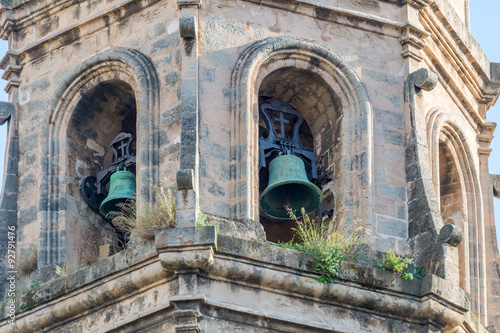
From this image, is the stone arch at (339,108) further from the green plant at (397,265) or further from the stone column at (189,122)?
the green plant at (397,265)

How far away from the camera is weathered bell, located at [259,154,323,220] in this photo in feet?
83.7

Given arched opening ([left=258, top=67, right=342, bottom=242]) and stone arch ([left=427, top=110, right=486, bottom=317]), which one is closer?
arched opening ([left=258, top=67, right=342, bottom=242])

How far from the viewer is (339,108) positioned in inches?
1037

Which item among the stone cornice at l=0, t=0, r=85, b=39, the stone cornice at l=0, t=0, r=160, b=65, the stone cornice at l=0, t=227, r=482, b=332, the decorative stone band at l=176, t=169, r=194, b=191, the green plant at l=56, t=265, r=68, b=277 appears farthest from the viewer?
the stone cornice at l=0, t=0, r=85, b=39

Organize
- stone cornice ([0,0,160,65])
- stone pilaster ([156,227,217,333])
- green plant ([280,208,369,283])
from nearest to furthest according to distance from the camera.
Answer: stone pilaster ([156,227,217,333])
green plant ([280,208,369,283])
stone cornice ([0,0,160,65])

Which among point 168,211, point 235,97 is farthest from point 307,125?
point 168,211

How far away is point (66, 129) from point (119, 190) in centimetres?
143

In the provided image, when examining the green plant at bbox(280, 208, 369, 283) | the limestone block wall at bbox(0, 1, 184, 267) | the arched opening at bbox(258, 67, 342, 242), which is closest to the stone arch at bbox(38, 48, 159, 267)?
the limestone block wall at bbox(0, 1, 184, 267)

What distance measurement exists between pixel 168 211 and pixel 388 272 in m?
2.90

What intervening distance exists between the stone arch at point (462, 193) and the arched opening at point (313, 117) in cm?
152

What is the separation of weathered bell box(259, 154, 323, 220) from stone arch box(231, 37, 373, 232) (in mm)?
448

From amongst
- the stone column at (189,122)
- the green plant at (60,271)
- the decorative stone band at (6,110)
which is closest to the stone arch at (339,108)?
the stone column at (189,122)

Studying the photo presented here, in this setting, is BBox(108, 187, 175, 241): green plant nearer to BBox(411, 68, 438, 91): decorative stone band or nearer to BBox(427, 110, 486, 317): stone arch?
BBox(411, 68, 438, 91): decorative stone band

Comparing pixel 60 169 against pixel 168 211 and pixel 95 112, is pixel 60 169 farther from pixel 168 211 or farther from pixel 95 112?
pixel 168 211
